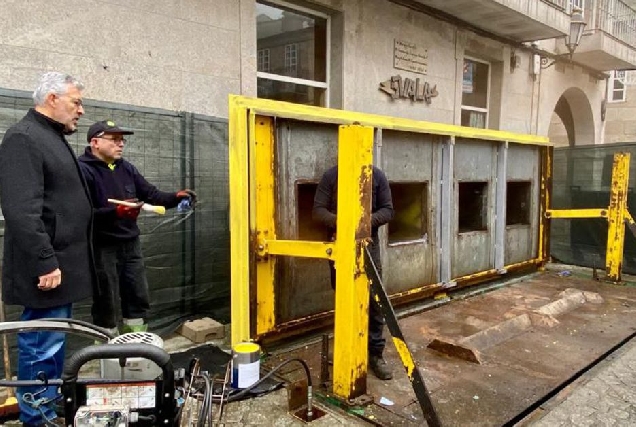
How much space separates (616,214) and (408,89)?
11.5ft

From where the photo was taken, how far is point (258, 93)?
618 cm

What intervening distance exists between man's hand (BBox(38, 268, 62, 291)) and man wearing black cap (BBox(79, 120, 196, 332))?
73cm

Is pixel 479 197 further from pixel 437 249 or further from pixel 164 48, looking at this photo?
pixel 164 48

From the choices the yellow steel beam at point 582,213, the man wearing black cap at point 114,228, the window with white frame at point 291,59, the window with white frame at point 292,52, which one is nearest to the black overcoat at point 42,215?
the man wearing black cap at point 114,228

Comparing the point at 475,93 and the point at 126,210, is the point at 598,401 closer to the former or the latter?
the point at 126,210

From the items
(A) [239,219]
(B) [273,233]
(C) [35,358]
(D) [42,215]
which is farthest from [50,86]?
(B) [273,233]

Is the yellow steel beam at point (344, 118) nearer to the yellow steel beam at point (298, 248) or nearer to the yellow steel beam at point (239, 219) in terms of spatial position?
the yellow steel beam at point (239, 219)

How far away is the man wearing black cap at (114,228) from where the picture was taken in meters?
3.51

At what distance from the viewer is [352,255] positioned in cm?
313

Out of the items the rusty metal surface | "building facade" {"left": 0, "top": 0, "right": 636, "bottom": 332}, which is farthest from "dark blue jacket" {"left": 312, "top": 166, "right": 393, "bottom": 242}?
the rusty metal surface

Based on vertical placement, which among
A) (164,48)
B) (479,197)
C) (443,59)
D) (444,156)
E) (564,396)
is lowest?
(564,396)

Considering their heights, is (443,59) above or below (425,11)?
below

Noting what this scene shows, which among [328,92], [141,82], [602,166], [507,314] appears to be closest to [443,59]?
[328,92]

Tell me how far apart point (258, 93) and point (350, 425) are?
439 cm
